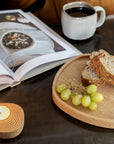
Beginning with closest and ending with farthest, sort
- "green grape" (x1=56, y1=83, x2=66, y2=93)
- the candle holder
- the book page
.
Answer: the candle holder < "green grape" (x1=56, y1=83, x2=66, y2=93) < the book page

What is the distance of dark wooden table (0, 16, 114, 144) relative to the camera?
0.62m

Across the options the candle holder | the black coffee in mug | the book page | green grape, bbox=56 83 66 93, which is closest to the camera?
the candle holder

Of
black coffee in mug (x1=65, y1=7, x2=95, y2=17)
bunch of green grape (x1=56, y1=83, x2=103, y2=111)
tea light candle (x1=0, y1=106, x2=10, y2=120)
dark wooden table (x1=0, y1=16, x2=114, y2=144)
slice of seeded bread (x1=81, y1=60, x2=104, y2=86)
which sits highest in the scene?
black coffee in mug (x1=65, y1=7, x2=95, y2=17)

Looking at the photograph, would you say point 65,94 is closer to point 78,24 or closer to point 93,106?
point 93,106

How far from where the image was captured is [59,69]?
0.81 m

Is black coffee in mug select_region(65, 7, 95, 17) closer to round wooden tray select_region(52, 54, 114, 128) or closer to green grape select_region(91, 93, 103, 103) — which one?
round wooden tray select_region(52, 54, 114, 128)

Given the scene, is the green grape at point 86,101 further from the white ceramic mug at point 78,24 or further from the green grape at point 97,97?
the white ceramic mug at point 78,24

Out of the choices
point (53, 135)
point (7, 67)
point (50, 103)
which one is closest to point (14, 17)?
point (7, 67)

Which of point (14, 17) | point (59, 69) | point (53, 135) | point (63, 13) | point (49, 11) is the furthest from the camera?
point (49, 11)

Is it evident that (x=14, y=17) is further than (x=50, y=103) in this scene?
Yes

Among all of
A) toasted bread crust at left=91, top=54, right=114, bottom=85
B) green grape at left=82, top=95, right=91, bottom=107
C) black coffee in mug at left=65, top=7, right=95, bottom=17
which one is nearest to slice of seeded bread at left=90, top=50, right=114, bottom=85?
toasted bread crust at left=91, top=54, right=114, bottom=85

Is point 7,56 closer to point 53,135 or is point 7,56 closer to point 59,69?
point 59,69

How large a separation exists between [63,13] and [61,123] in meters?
0.47

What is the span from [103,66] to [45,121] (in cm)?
24
